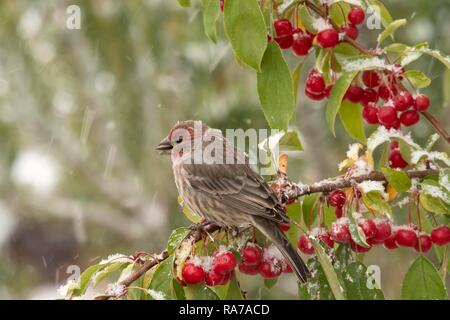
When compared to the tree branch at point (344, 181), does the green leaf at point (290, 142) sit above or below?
above

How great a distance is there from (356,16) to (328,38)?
244 millimetres

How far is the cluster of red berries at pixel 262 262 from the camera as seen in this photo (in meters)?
2.88

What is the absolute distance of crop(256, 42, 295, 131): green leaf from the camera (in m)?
2.55

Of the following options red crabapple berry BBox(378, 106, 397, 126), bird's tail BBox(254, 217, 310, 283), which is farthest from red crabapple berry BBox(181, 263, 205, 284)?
red crabapple berry BBox(378, 106, 397, 126)

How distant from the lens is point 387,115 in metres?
2.95

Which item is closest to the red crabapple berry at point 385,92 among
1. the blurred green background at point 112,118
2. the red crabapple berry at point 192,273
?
the red crabapple berry at point 192,273

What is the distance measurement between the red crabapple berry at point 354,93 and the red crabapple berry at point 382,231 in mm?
544

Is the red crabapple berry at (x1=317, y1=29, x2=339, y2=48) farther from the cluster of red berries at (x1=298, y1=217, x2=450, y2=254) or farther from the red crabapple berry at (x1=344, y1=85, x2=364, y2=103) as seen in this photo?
the cluster of red berries at (x1=298, y1=217, x2=450, y2=254)

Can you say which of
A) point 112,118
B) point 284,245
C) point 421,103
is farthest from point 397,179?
point 112,118

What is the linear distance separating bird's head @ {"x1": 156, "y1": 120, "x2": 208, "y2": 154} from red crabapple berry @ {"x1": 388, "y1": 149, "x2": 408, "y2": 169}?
1087 mm

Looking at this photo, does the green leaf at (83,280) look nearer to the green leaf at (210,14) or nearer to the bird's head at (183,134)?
the green leaf at (210,14)

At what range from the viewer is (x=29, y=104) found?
7629 millimetres
